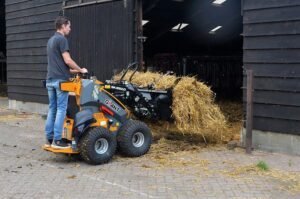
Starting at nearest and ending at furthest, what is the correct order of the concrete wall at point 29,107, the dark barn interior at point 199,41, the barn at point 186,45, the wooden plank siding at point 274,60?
the wooden plank siding at point 274,60 < the barn at point 186,45 < the concrete wall at point 29,107 < the dark barn interior at point 199,41

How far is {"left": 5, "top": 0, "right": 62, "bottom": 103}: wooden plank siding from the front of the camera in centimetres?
1359

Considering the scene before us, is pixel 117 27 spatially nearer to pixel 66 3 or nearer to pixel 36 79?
pixel 66 3

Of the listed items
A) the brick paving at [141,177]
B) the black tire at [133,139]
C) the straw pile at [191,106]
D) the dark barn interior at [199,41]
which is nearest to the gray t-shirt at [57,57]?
the black tire at [133,139]

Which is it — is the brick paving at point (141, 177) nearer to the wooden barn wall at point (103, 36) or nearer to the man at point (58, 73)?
the man at point (58, 73)

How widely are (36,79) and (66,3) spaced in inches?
103

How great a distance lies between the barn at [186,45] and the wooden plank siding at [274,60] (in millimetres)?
16

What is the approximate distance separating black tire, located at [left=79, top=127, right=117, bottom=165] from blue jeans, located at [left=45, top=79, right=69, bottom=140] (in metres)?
0.43

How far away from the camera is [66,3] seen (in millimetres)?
12617

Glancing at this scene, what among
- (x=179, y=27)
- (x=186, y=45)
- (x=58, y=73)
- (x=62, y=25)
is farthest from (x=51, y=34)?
(x=186, y=45)

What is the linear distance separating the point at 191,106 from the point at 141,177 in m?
1.80

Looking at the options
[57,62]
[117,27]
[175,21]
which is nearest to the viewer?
[57,62]

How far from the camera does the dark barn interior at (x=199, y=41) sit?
14.9m

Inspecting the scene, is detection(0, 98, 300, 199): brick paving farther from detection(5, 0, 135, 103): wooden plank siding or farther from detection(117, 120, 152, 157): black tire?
detection(5, 0, 135, 103): wooden plank siding

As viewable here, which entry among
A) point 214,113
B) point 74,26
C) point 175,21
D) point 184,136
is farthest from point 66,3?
point 214,113
